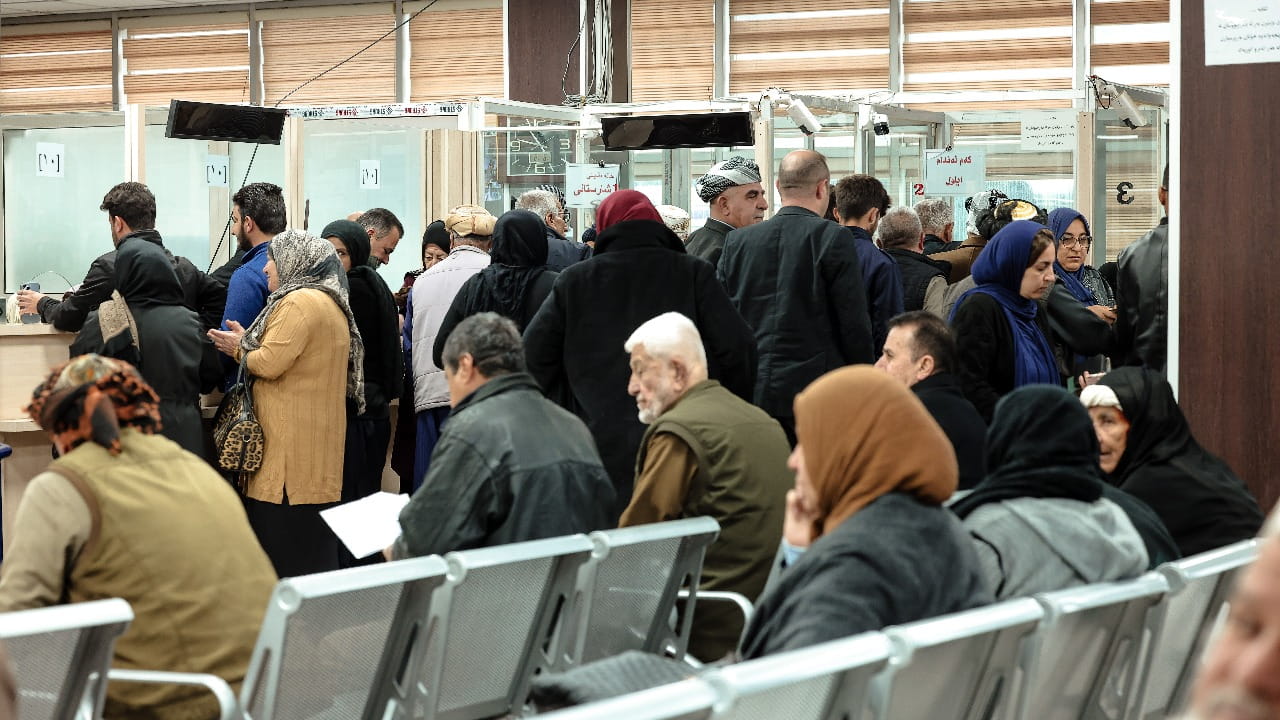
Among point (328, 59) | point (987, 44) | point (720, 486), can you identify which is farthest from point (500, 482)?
point (328, 59)

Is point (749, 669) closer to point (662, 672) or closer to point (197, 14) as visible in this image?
point (662, 672)

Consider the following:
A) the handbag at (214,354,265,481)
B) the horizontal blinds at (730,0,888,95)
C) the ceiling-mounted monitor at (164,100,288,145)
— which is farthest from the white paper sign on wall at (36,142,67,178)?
the horizontal blinds at (730,0,888,95)

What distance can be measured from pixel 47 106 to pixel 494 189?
7.24m

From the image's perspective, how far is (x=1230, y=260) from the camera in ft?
14.6

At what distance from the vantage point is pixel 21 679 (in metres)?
2.36

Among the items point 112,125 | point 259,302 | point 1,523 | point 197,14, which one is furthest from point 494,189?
point 197,14

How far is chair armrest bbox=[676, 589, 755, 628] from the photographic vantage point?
331cm

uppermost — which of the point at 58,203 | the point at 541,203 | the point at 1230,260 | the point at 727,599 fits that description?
the point at 58,203

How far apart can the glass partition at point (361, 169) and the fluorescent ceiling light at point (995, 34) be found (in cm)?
526

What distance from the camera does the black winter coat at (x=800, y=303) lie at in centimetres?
482

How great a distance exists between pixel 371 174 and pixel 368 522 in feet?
18.3

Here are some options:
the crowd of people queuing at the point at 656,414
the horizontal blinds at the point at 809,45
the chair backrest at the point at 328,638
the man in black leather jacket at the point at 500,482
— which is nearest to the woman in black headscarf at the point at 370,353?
the crowd of people queuing at the point at 656,414

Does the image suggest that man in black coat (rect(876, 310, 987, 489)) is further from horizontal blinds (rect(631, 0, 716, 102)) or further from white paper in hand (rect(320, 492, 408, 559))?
horizontal blinds (rect(631, 0, 716, 102))

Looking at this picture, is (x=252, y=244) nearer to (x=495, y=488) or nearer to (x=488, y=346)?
(x=488, y=346)
